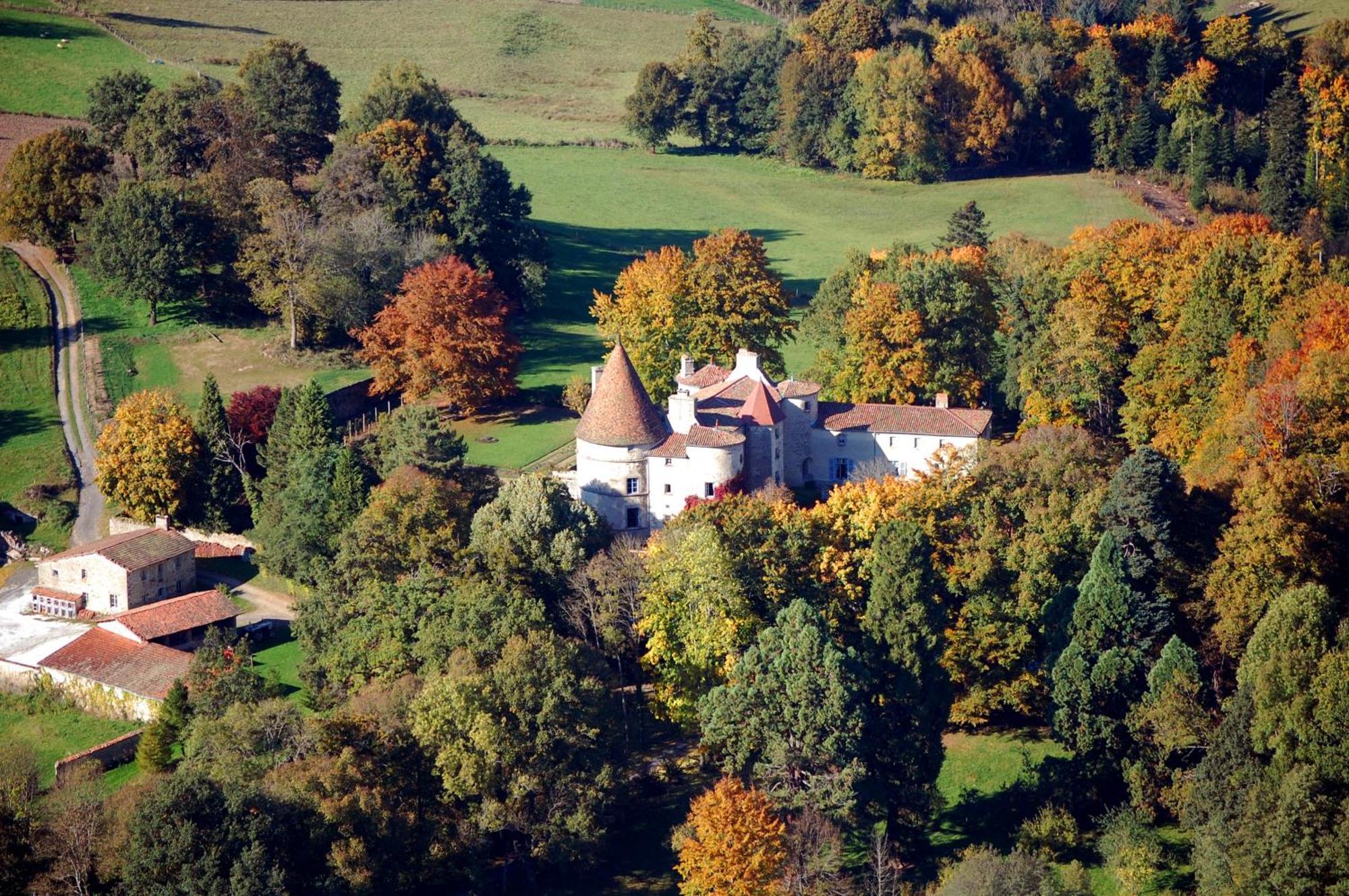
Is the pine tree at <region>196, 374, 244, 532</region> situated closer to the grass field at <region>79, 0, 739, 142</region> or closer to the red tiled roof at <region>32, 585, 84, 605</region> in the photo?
the red tiled roof at <region>32, 585, 84, 605</region>

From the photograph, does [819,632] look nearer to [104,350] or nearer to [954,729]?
[954,729]

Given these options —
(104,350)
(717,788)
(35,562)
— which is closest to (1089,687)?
(717,788)

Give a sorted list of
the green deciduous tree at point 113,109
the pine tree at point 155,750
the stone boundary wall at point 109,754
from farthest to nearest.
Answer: the green deciduous tree at point 113,109 → the stone boundary wall at point 109,754 → the pine tree at point 155,750

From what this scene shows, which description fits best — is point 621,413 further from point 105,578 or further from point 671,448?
point 105,578

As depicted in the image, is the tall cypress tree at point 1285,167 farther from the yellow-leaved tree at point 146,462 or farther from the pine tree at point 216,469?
the yellow-leaved tree at point 146,462

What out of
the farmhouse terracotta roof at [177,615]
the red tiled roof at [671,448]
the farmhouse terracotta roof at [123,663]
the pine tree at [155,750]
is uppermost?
the red tiled roof at [671,448]

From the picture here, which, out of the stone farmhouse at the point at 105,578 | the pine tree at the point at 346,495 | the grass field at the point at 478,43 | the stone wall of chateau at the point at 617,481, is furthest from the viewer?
the grass field at the point at 478,43

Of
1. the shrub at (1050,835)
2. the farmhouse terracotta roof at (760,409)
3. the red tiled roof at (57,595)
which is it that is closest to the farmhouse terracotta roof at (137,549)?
the red tiled roof at (57,595)

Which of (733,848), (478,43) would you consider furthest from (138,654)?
(478,43)
